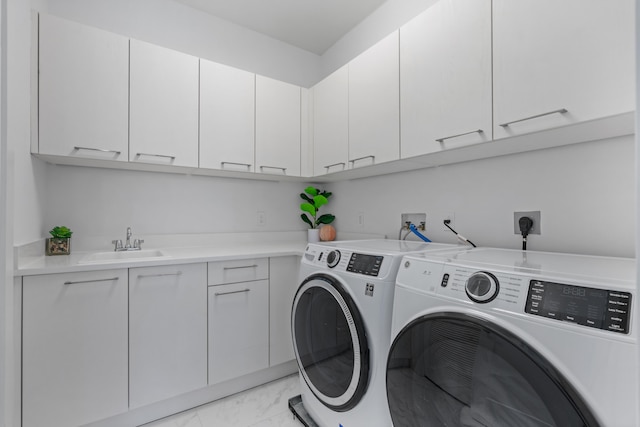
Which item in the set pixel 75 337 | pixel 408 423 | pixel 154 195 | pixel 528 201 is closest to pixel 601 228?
pixel 528 201

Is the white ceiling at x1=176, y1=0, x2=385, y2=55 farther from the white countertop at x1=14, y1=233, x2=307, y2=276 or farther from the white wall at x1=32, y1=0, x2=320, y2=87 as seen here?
the white countertop at x1=14, y1=233, x2=307, y2=276

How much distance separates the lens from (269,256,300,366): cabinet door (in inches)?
76.1

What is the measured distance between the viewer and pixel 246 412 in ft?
5.47

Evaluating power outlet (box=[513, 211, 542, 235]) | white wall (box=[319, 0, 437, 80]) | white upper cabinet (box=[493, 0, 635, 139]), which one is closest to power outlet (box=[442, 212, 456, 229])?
power outlet (box=[513, 211, 542, 235])

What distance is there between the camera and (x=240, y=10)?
7.24 feet

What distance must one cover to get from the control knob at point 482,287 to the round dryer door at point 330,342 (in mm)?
474

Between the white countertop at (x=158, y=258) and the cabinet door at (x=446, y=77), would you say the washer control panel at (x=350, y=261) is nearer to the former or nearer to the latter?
the white countertop at (x=158, y=258)

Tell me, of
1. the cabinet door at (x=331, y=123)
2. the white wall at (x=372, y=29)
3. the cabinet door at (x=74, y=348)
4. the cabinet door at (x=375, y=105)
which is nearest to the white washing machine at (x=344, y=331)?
the cabinet door at (x=375, y=105)

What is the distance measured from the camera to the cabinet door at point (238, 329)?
1727 millimetres

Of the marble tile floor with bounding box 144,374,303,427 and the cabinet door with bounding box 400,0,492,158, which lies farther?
the marble tile floor with bounding box 144,374,303,427

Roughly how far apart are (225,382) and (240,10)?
8.55 ft

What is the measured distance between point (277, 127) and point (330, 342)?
1.60m

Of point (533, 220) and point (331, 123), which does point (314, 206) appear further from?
point (533, 220)

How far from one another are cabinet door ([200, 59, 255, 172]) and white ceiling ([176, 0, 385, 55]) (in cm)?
54
